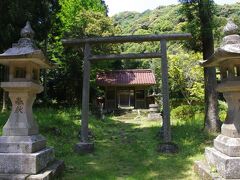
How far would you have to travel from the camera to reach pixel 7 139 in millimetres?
6707

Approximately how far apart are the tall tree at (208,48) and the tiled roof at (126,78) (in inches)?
622

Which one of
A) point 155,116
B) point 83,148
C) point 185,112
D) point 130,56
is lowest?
point 83,148

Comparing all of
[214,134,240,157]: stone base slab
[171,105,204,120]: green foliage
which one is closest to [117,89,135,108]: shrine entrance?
[171,105,204,120]: green foliage

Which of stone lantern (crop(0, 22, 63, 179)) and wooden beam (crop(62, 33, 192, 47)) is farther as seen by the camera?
wooden beam (crop(62, 33, 192, 47))

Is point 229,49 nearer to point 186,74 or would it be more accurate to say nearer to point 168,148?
point 168,148

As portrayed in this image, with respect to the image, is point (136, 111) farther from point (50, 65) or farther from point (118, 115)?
point (50, 65)

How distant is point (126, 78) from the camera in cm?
2925

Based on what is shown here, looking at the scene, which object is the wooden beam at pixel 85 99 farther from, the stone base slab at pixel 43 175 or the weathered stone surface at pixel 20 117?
the weathered stone surface at pixel 20 117

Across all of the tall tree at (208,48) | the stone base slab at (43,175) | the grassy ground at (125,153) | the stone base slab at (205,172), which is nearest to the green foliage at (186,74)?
Result: the grassy ground at (125,153)

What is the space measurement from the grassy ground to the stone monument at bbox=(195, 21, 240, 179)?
119 cm

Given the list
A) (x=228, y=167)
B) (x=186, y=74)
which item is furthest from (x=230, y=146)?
(x=186, y=74)

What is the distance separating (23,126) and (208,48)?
8467 mm

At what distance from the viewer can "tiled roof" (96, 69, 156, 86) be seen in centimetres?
2842

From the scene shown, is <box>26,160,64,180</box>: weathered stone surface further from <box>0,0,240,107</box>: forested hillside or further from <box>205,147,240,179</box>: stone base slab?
<box>0,0,240,107</box>: forested hillside
